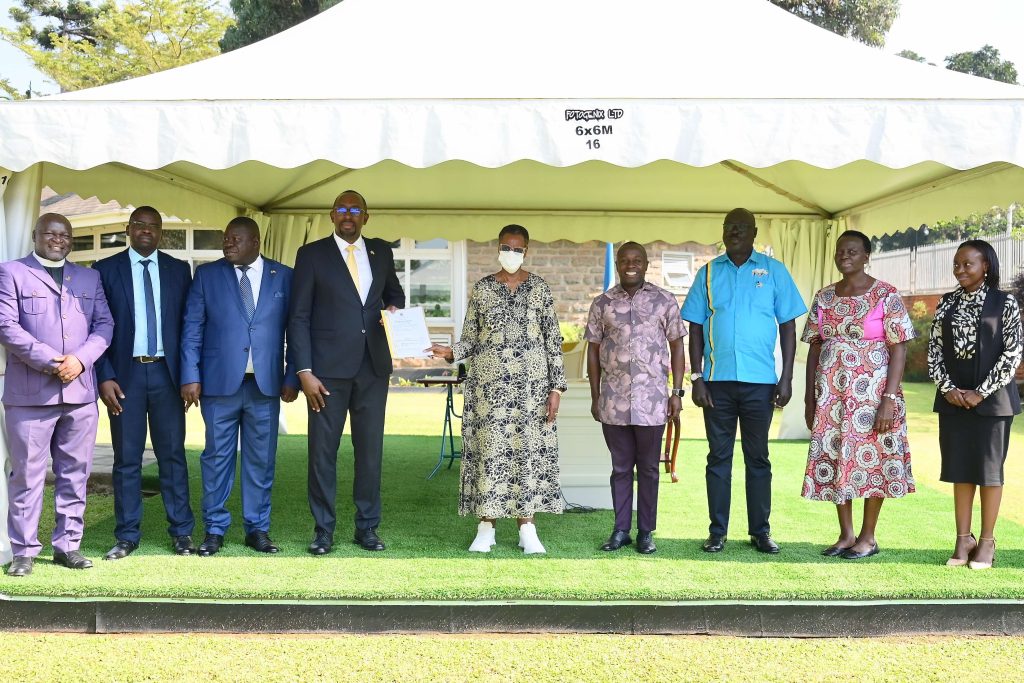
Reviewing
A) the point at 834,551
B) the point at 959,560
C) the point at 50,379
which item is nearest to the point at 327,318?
the point at 50,379

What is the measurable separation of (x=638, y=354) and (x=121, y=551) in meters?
3.13

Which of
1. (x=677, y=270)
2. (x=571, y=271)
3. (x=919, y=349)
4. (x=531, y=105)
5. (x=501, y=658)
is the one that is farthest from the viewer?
(x=919, y=349)

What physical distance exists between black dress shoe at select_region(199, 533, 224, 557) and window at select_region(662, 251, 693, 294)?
14.6 metres

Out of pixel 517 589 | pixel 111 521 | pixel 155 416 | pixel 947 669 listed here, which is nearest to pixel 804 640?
pixel 947 669

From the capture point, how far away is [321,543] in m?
5.50

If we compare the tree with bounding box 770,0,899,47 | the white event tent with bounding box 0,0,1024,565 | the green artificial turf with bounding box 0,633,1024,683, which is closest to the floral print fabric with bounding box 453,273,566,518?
the white event tent with bounding box 0,0,1024,565

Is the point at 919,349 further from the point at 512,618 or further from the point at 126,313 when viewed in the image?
the point at 126,313

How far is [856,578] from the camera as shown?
493 centimetres

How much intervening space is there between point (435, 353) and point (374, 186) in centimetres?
392

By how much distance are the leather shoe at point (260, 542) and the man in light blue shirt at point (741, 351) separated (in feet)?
8.44

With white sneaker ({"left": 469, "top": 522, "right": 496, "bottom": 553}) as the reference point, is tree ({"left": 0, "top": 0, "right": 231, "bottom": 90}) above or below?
above

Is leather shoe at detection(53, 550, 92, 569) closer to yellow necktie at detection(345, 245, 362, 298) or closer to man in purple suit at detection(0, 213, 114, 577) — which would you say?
man in purple suit at detection(0, 213, 114, 577)

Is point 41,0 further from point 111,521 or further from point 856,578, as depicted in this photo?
point 856,578

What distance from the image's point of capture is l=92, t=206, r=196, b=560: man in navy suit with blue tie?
5.29 m
